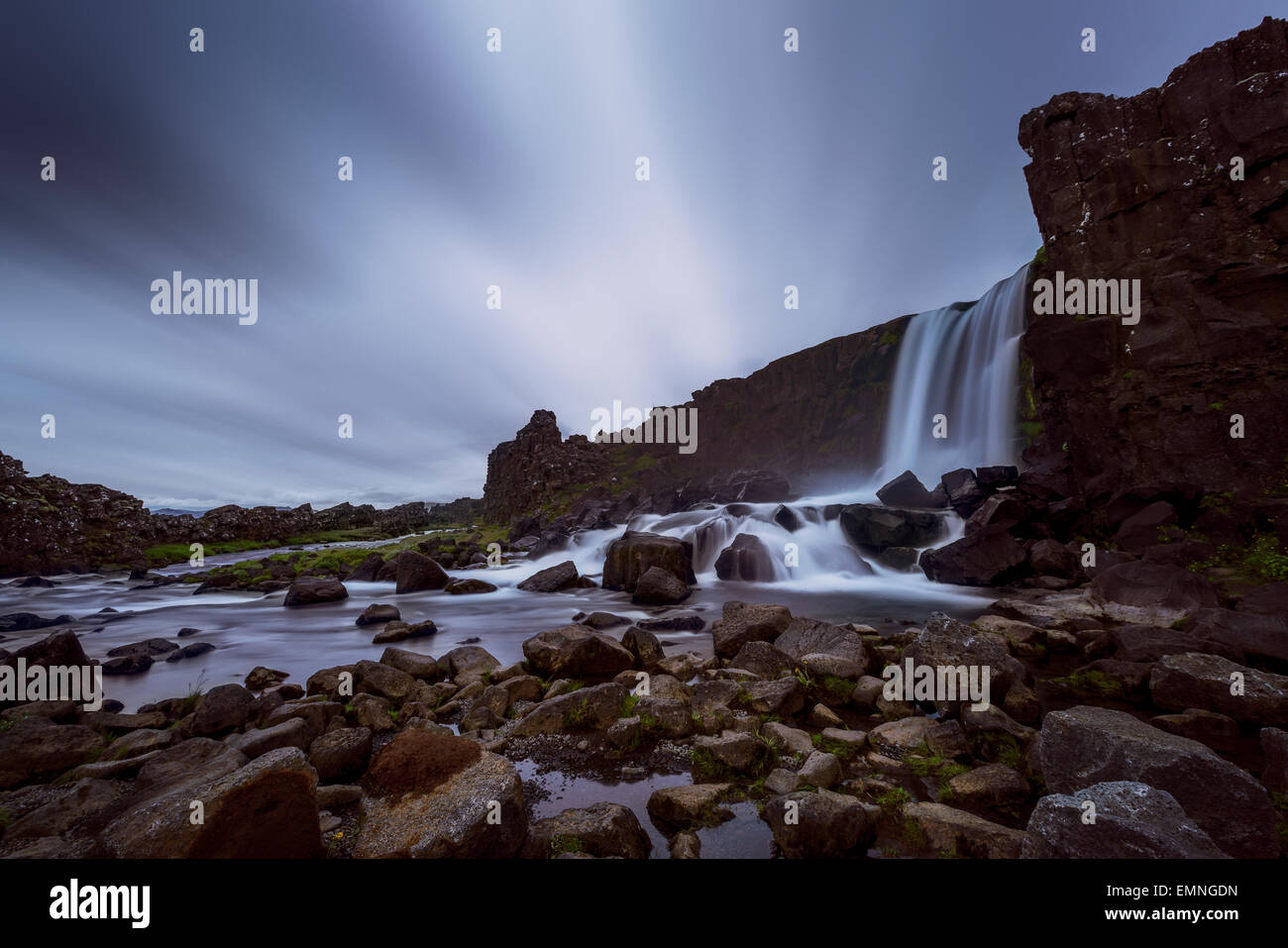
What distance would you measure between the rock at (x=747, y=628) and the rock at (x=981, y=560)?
12.6 m

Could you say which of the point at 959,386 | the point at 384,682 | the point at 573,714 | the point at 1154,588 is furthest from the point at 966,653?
the point at 959,386

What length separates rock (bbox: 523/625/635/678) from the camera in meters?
9.35

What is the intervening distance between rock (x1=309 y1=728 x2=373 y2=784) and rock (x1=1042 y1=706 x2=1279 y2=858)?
7.66 m

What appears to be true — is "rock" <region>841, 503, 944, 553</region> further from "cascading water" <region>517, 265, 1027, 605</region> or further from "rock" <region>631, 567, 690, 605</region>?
"rock" <region>631, 567, 690, 605</region>

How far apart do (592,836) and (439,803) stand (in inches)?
51.8

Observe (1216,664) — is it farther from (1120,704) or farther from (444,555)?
(444,555)

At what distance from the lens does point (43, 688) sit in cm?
837

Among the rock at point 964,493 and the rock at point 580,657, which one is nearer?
the rock at point 580,657

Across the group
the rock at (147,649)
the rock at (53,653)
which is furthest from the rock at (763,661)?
the rock at (147,649)

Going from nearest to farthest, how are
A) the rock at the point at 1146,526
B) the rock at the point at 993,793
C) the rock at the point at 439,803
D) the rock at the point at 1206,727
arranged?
the rock at the point at 439,803 → the rock at the point at 993,793 → the rock at the point at 1206,727 → the rock at the point at 1146,526

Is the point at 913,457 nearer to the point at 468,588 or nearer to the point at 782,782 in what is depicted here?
the point at 468,588

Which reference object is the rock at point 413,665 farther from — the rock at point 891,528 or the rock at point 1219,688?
the rock at point 891,528

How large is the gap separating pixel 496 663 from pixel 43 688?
766 centimetres

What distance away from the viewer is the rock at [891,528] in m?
25.1
